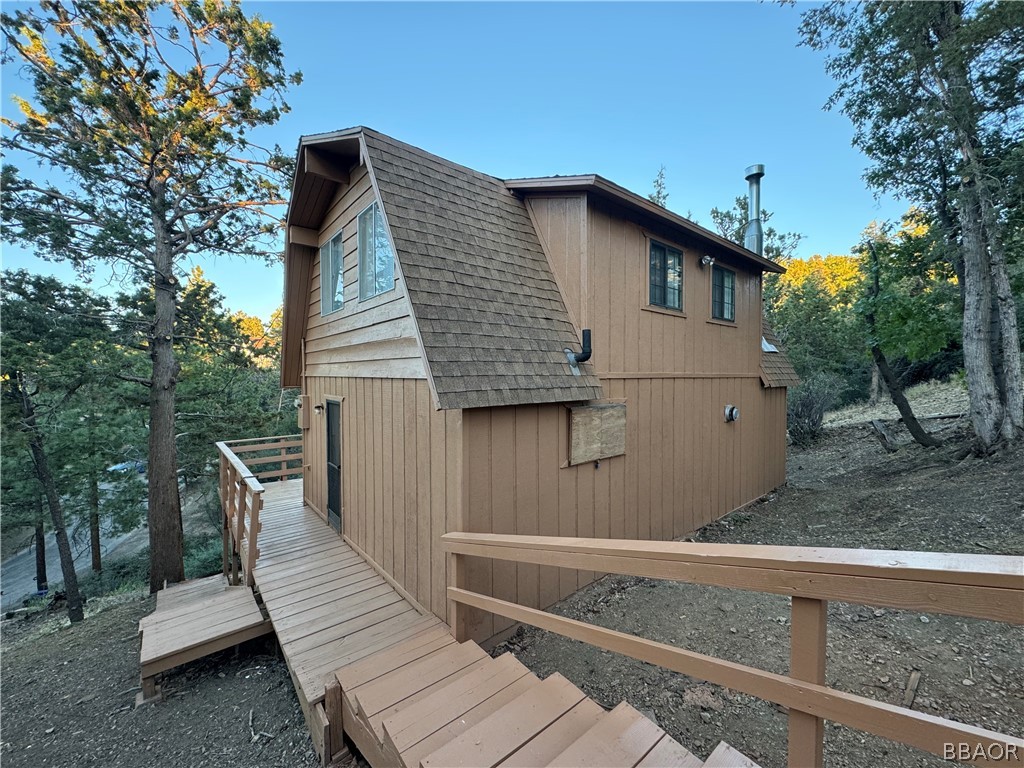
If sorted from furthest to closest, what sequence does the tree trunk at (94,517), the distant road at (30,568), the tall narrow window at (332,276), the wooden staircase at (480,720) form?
the distant road at (30,568) < the tree trunk at (94,517) < the tall narrow window at (332,276) < the wooden staircase at (480,720)

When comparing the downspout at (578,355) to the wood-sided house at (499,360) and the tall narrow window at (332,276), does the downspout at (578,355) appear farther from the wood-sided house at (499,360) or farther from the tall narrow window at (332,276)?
the tall narrow window at (332,276)

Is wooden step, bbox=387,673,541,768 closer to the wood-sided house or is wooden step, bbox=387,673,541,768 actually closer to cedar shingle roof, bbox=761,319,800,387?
the wood-sided house

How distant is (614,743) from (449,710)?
898 mm

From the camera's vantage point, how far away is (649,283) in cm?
555

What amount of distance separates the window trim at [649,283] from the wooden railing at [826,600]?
4283mm

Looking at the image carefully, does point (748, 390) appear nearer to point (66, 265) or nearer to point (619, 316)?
point (619, 316)

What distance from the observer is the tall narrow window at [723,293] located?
6.83 meters

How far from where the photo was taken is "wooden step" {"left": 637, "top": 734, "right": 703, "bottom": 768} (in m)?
1.68

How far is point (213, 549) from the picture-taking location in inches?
532

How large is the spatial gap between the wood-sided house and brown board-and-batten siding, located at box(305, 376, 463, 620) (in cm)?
2

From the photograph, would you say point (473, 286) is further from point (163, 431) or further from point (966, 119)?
point (163, 431)

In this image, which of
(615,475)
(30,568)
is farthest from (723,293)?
(30,568)

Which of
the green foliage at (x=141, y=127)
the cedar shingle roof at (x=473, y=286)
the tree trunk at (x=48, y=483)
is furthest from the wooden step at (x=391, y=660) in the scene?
the tree trunk at (x=48, y=483)

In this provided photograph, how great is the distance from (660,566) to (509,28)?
33.2ft
